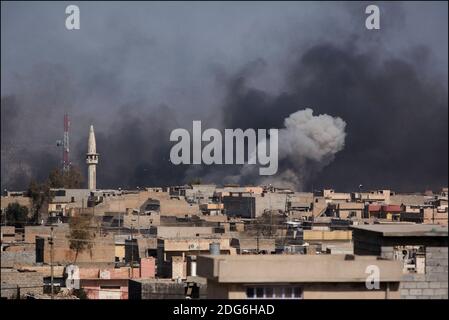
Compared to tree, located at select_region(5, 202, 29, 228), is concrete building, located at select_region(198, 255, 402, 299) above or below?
below

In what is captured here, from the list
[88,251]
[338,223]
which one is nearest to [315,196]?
[338,223]

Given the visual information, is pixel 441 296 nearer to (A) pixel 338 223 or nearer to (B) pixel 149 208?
(A) pixel 338 223

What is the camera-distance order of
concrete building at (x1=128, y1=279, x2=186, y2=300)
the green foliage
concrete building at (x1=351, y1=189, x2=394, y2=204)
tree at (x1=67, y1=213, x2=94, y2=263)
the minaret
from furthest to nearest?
1. the minaret
2. concrete building at (x1=351, y1=189, x2=394, y2=204)
3. tree at (x1=67, y1=213, x2=94, y2=263)
4. the green foliage
5. concrete building at (x1=128, y1=279, x2=186, y2=300)

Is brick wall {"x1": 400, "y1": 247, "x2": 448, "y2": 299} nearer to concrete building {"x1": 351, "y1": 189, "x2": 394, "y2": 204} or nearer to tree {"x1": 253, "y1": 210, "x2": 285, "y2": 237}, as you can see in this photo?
tree {"x1": 253, "y1": 210, "x2": 285, "y2": 237}

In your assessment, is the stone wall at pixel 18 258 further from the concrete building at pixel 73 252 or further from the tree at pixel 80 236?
the tree at pixel 80 236

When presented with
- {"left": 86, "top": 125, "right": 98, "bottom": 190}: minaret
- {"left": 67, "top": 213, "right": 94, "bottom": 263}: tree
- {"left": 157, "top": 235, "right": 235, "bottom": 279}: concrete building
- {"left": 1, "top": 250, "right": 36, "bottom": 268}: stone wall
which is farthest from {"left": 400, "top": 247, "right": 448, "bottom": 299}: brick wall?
{"left": 86, "top": 125, "right": 98, "bottom": 190}: minaret

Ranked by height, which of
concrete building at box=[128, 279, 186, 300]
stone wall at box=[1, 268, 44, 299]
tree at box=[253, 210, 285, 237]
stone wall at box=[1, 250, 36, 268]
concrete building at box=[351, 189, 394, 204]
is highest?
concrete building at box=[351, 189, 394, 204]
